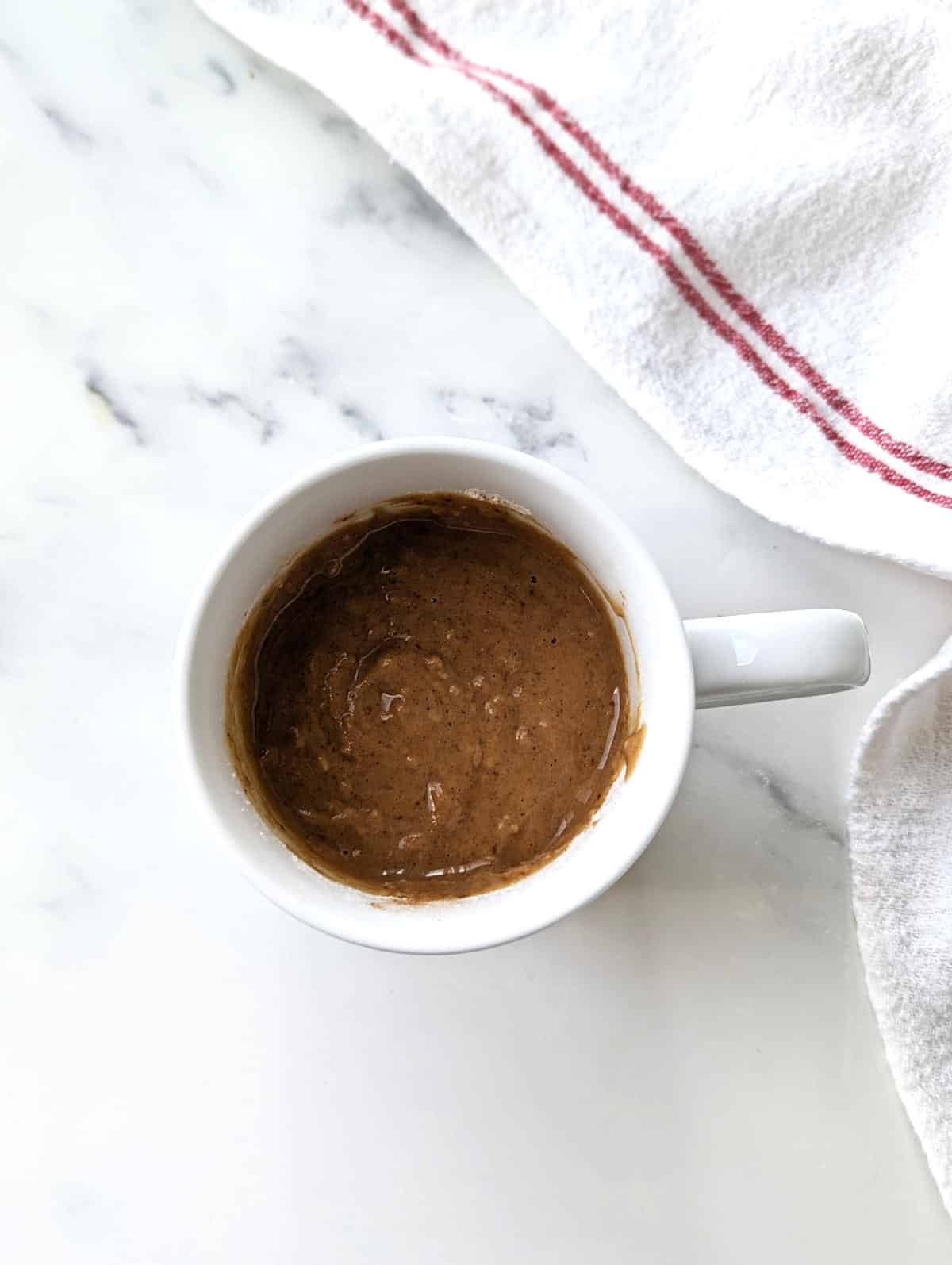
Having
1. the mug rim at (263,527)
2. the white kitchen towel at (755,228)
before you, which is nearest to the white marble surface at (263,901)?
the white kitchen towel at (755,228)

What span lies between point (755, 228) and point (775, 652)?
1.17ft

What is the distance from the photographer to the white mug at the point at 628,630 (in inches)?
27.6

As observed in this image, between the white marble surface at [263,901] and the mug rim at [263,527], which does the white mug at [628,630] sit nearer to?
the mug rim at [263,527]

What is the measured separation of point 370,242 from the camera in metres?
0.90

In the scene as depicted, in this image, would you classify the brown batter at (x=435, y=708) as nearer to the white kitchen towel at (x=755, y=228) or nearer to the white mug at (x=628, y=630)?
the white mug at (x=628, y=630)

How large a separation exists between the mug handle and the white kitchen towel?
0.18m

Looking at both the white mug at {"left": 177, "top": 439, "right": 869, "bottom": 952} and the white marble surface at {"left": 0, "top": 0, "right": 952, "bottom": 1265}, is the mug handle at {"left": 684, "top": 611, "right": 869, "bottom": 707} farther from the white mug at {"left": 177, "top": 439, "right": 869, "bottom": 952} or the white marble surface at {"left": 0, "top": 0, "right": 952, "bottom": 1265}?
the white marble surface at {"left": 0, "top": 0, "right": 952, "bottom": 1265}

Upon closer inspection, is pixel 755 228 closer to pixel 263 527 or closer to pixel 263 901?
pixel 263 527

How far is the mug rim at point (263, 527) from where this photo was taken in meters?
Answer: 0.70

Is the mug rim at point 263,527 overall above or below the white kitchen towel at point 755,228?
below

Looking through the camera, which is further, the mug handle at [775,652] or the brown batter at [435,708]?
the brown batter at [435,708]

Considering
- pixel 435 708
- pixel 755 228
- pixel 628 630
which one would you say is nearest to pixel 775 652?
pixel 628 630

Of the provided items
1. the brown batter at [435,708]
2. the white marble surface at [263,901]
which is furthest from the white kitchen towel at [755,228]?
the brown batter at [435,708]

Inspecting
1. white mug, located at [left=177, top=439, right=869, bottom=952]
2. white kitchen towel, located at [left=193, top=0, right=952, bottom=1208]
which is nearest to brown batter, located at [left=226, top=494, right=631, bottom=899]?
white mug, located at [left=177, top=439, right=869, bottom=952]
